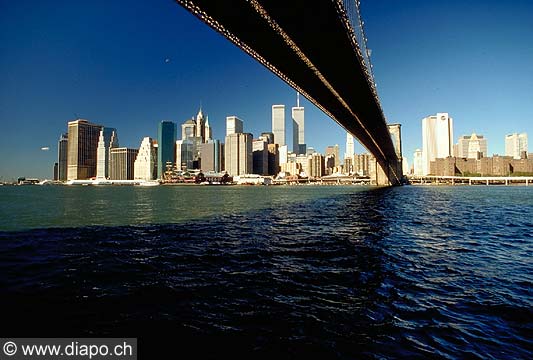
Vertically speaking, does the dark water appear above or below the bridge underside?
below

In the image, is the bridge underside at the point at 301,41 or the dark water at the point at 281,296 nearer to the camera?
Result: the dark water at the point at 281,296

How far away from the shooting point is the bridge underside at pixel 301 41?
2173cm

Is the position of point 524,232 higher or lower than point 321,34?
lower

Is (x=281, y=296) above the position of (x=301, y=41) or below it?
below

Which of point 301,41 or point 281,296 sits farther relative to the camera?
point 301,41

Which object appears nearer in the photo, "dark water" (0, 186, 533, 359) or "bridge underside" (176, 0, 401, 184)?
"dark water" (0, 186, 533, 359)

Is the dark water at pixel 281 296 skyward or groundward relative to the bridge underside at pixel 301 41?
groundward

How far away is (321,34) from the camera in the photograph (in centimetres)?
2562

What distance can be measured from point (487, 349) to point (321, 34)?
82.8 ft

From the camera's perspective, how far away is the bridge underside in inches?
856

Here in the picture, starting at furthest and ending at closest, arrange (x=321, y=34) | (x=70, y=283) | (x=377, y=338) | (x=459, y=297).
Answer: (x=321, y=34) < (x=70, y=283) < (x=459, y=297) < (x=377, y=338)

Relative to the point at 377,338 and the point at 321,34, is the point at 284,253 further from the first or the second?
the point at 321,34

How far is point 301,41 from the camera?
27000 millimetres

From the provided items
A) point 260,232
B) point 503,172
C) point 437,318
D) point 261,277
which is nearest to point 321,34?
point 260,232
